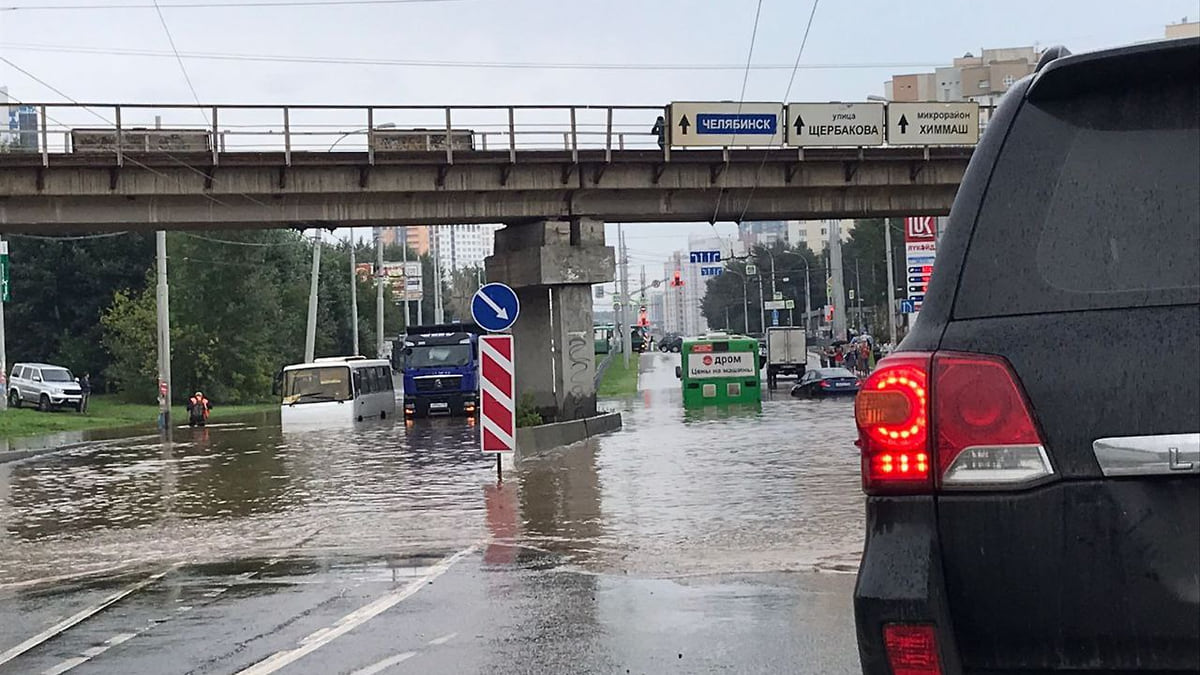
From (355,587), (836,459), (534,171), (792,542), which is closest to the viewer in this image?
(355,587)

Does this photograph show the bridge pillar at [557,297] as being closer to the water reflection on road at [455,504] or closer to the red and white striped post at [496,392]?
the water reflection on road at [455,504]

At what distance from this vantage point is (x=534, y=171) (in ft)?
111

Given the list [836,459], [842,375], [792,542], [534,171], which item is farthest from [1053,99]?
[842,375]

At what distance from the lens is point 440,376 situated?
4647 cm

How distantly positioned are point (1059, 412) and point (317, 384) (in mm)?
40672

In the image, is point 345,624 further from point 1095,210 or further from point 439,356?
point 439,356

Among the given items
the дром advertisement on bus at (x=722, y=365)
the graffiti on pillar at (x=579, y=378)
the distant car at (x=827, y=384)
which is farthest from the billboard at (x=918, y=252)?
the graffiti on pillar at (x=579, y=378)

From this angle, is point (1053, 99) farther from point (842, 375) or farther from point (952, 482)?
point (842, 375)

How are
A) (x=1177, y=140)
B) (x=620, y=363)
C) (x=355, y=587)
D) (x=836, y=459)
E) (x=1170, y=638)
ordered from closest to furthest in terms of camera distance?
(x=1170, y=638)
(x=1177, y=140)
(x=355, y=587)
(x=836, y=459)
(x=620, y=363)

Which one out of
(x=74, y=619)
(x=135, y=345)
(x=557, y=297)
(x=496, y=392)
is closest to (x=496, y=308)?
(x=496, y=392)

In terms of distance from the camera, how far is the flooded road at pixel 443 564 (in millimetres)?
8188

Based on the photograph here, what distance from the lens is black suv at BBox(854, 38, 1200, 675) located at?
2883 mm

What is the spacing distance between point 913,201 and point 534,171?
1056 centimetres

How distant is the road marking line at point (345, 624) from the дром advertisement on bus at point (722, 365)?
115ft
